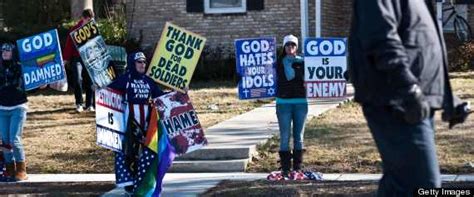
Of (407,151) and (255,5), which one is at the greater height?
(407,151)

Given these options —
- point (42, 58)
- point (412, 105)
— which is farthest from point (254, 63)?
point (412, 105)

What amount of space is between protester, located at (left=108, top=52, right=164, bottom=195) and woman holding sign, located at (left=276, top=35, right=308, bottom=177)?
1.50 m

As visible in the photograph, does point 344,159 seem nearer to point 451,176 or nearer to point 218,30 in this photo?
point 451,176

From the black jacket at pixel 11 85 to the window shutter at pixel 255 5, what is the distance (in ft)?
36.4

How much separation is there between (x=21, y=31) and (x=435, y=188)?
18.5 metres

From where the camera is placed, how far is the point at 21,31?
21.3 meters

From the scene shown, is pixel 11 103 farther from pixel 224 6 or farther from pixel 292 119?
pixel 224 6

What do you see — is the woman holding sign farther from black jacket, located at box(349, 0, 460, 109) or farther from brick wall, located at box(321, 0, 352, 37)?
brick wall, located at box(321, 0, 352, 37)

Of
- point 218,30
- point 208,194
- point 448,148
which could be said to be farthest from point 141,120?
point 218,30

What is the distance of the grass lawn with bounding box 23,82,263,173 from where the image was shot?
11094 mm

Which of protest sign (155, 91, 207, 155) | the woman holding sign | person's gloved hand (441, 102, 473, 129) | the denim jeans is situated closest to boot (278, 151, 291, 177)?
the woman holding sign

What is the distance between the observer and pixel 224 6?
68.0ft

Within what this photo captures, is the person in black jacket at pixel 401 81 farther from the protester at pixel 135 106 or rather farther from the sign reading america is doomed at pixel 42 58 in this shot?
the sign reading america is doomed at pixel 42 58

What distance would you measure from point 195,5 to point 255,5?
1.56 metres
